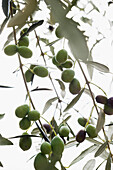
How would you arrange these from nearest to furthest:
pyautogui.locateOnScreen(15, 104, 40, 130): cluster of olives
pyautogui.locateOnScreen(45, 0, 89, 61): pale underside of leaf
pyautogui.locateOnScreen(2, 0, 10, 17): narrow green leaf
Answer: pyautogui.locateOnScreen(45, 0, 89, 61): pale underside of leaf < pyautogui.locateOnScreen(2, 0, 10, 17): narrow green leaf < pyautogui.locateOnScreen(15, 104, 40, 130): cluster of olives

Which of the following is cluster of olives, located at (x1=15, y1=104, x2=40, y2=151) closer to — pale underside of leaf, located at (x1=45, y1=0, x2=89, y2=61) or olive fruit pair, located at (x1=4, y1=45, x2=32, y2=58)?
olive fruit pair, located at (x1=4, y1=45, x2=32, y2=58)

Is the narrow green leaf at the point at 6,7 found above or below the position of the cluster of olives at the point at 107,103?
above

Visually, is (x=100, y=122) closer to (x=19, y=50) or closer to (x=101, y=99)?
(x=101, y=99)

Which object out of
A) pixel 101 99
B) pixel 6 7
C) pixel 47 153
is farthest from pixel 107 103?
pixel 6 7

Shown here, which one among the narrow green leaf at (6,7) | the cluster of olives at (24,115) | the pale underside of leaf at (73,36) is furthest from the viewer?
the cluster of olives at (24,115)

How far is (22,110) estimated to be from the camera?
546mm

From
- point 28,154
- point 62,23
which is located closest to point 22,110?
point 62,23

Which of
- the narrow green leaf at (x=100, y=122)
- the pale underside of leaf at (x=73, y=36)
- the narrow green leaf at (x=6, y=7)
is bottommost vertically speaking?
the narrow green leaf at (x=100, y=122)

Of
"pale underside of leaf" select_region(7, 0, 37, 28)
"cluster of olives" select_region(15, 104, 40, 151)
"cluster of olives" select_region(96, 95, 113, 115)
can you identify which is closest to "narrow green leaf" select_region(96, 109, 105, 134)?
"cluster of olives" select_region(96, 95, 113, 115)

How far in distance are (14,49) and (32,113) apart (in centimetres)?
13

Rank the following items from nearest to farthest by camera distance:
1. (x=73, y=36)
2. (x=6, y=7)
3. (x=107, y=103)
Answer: (x=73, y=36)
(x=6, y=7)
(x=107, y=103)

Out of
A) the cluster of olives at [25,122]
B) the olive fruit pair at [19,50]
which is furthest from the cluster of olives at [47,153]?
the olive fruit pair at [19,50]

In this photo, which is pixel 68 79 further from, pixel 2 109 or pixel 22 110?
pixel 2 109

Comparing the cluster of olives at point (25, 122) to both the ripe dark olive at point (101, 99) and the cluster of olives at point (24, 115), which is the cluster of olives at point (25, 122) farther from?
the ripe dark olive at point (101, 99)
